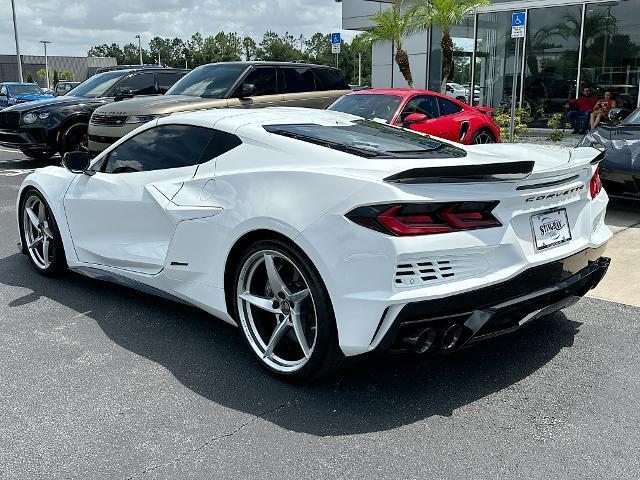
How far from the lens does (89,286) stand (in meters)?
5.40

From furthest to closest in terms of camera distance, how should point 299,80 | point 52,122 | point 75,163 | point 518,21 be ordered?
point 52,122 < point 299,80 < point 518,21 < point 75,163

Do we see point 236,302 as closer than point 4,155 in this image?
Yes

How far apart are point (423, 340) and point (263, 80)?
9.01m

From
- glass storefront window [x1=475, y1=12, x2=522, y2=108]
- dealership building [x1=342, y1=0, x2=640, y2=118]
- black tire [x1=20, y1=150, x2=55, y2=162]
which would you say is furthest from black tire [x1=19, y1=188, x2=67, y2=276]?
glass storefront window [x1=475, y1=12, x2=522, y2=108]

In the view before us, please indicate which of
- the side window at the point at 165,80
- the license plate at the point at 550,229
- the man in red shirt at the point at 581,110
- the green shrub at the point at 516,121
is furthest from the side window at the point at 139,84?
the license plate at the point at 550,229

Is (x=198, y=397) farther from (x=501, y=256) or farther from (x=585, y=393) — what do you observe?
(x=585, y=393)

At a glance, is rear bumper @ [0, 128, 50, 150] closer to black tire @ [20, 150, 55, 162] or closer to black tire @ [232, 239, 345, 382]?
black tire @ [20, 150, 55, 162]

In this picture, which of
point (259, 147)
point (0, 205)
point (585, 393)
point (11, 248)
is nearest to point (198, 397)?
point (259, 147)

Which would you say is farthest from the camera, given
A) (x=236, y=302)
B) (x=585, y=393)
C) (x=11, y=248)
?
(x=11, y=248)

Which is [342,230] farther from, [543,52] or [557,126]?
[543,52]

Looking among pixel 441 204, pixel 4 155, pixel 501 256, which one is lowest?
pixel 4 155

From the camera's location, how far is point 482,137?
11.5 m

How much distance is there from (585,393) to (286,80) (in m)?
9.37

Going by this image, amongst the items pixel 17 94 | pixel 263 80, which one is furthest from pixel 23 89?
pixel 263 80
